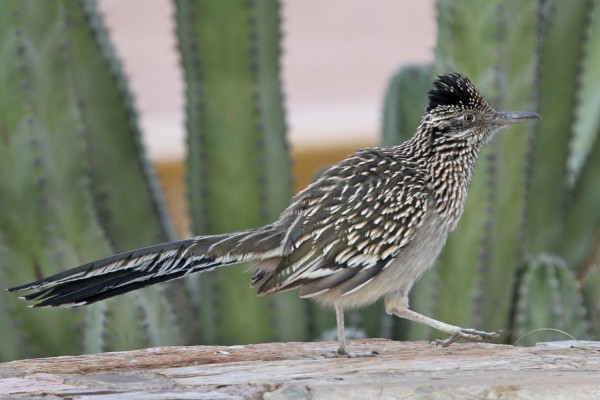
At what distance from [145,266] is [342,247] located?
753 mm

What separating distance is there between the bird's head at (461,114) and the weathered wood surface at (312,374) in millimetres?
919

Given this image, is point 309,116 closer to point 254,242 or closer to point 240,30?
point 240,30

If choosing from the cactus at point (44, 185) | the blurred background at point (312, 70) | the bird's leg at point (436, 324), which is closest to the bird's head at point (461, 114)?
the bird's leg at point (436, 324)

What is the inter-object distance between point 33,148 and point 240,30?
1.19 meters

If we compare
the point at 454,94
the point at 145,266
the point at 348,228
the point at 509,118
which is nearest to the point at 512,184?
the point at 509,118

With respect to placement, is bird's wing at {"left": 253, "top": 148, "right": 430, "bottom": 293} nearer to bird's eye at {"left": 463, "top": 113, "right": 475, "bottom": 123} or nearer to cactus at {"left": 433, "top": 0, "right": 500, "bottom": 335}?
bird's eye at {"left": 463, "top": 113, "right": 475, "bottom": 123}

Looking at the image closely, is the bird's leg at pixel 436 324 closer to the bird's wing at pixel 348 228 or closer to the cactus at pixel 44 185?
the bird's wing at pixel 348 228

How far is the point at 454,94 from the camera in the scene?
5379 millimetres

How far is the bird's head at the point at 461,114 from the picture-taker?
17.6ft

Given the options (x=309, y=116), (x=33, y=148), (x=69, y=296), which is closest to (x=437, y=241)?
(x=69, y=296)

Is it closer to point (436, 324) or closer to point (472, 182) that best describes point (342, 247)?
point (436, 324)

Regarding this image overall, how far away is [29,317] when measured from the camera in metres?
6.30

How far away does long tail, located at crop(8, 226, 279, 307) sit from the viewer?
15.2ft

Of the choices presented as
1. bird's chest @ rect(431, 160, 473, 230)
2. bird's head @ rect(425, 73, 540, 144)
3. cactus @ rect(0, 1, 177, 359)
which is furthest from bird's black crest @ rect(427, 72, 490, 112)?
cactus @ rect(0, 1, 177, 359)
